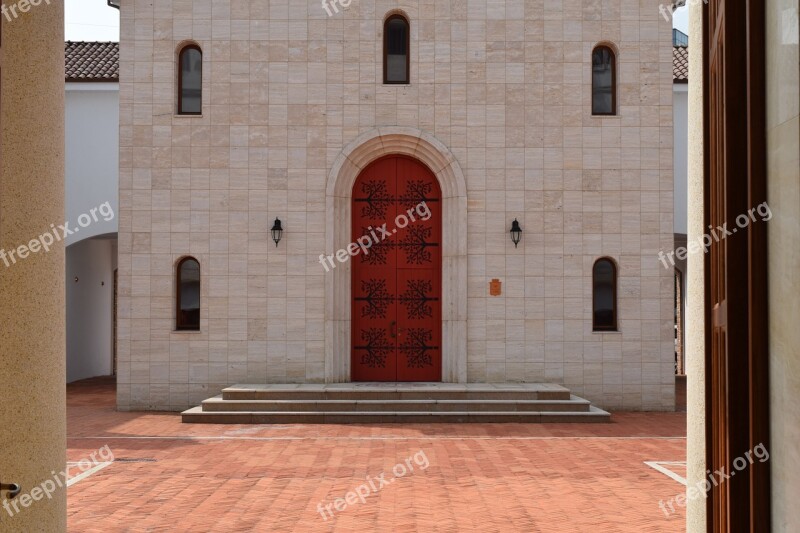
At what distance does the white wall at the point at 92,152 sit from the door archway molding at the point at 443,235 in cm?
705

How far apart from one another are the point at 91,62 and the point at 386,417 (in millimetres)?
12593

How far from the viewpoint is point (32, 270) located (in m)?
4.11

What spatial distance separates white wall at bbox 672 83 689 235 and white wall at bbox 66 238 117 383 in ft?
47.6

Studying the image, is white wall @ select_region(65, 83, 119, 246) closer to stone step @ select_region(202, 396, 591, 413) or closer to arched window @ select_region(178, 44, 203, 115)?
arched window @ select_region(178, 44, 203, 115)

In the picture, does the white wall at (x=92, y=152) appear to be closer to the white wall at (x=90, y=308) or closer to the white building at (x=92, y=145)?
the white building at (x=92, y=145)

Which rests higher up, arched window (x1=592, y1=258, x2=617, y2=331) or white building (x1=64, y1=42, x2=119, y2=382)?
white building (x1=64, y1=42, x2=119, y2=382)

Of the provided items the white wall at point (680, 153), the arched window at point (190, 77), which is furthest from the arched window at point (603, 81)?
the arched window at point (190, 77)

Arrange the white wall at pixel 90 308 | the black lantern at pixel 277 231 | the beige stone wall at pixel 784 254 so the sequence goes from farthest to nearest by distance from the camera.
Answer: the white wall at pixel 90 308 < the black lantern at pixel 277 231 < the beige stone wall at pixel 784 254

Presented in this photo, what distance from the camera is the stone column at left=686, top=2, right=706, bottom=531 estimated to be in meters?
5.31

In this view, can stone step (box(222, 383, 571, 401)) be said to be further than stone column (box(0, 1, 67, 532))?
Yes

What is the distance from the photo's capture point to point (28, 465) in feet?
13.3

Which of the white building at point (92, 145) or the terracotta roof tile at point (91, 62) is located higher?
the terracotta roof tile at point (91, 62)

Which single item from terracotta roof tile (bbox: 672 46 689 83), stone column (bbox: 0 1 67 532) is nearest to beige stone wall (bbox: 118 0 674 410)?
terracotta roof tile (bbox: 672 46 689 83)

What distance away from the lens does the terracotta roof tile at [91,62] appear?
21641mm
